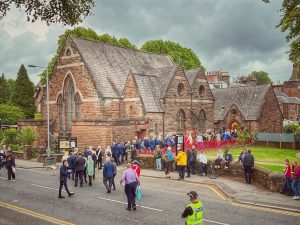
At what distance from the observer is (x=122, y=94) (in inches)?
1597

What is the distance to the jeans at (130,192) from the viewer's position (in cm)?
1511

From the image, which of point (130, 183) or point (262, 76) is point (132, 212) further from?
point (262, 76)

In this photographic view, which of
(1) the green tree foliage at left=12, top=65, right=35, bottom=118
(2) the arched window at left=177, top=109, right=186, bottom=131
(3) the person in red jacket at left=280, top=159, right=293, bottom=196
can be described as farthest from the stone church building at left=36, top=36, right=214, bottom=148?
(1) the green tree foliage at left=12, top=65, right=35, bottom=118

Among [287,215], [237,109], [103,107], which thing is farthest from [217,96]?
[287,215]

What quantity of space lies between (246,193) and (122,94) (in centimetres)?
2420

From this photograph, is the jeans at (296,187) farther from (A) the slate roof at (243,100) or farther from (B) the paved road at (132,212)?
(A) the slate roof at (243,100)

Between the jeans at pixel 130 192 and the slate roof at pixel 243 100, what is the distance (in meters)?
36.4

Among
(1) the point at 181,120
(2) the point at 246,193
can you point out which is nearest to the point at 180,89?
(1) the point at 181,120

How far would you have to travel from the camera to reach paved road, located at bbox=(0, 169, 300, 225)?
13.7m

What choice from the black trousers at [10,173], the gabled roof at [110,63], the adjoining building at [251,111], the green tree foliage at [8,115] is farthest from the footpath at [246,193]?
the green tree foliage at [8,115]

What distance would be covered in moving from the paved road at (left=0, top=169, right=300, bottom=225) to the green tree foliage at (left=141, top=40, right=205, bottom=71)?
1928 inches

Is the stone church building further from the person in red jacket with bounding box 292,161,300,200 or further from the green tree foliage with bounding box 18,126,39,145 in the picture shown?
the person in red jacket with bounding box 292,161,300,200

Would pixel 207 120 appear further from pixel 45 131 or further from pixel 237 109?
pixel 45 131

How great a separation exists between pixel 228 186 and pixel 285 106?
63.6m
